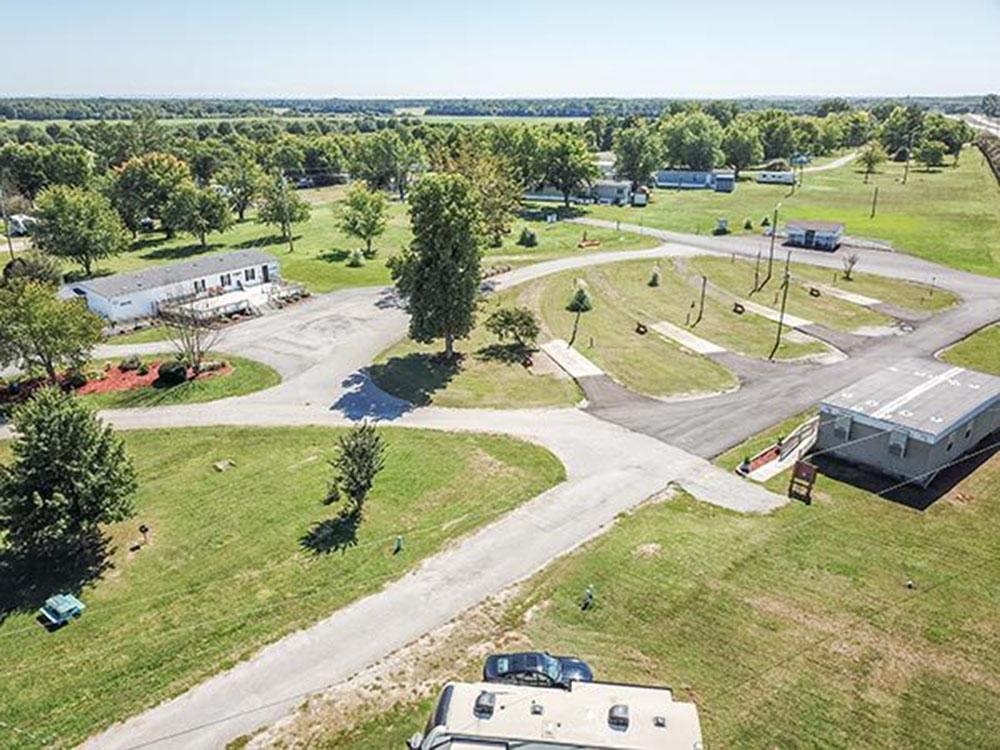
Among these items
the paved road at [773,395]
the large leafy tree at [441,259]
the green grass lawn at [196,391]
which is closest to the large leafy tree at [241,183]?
the green grass lawn at [196,391]

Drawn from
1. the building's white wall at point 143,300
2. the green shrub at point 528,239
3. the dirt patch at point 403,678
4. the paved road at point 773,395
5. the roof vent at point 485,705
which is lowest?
the dirt patch at point 403,678

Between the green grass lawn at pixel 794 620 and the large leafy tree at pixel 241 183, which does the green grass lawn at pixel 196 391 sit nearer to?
the green grass lawn at pixel 794 620

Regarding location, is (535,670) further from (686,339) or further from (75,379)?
(75,379)

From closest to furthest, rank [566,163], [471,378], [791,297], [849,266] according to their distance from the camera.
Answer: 1. [471,378]
2. [791,297]
3. [849,266]
4. [566,163]

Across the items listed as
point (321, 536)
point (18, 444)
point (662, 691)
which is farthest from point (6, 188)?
point (662, 691)

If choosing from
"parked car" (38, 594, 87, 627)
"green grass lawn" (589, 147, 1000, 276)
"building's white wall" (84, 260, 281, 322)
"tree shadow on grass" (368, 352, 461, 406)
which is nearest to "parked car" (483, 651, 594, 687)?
"parked car" (38, 594, 87, 627)

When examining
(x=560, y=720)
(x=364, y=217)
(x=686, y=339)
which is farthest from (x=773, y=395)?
(x=364, y=217)
